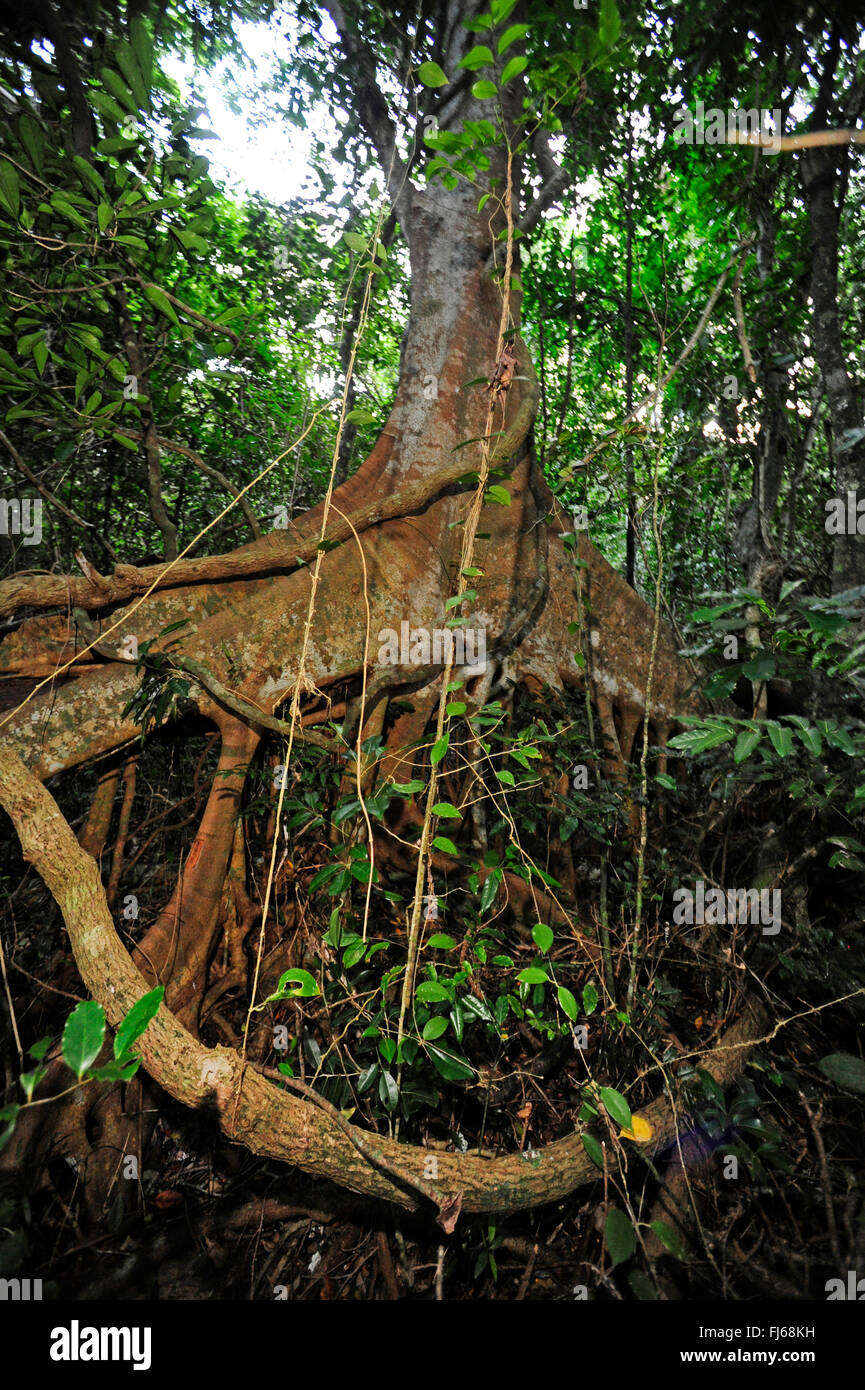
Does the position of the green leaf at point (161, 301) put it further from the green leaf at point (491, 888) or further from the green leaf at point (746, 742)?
the green leaf at point (746, 742)

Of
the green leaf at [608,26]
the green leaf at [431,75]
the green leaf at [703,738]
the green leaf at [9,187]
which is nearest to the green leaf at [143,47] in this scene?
the green leaf at [9,187]

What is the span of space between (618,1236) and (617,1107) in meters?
0.21

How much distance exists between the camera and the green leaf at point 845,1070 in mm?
1282

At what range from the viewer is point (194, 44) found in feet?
13.0

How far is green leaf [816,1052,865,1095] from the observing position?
128 centimetres

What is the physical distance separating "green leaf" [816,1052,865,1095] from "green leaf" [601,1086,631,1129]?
432mm

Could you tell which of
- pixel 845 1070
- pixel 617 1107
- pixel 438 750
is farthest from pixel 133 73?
pixel 845 1070

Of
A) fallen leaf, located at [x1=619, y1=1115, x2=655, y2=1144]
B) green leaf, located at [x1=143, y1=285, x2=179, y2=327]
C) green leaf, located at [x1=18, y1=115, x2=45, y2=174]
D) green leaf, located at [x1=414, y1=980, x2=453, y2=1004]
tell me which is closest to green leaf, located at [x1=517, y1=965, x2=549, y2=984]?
green leaf, located at [x1=414, y1=980, x2=453, y2=1004]

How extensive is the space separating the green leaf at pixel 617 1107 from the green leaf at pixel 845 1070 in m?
0.43

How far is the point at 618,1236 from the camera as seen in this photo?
1.15 metres

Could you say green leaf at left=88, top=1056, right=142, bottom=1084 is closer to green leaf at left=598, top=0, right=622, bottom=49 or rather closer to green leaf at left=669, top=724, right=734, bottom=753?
green leaf at left=669, top=724, right=734, bottom=753
